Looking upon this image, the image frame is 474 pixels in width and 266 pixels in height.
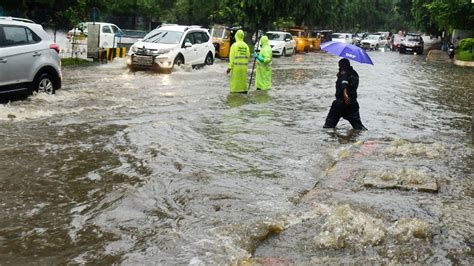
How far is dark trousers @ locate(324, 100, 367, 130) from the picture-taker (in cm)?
1006

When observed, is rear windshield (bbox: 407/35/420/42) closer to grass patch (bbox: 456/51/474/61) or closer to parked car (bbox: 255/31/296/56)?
grass patch (bbox: 456/51/474/61)

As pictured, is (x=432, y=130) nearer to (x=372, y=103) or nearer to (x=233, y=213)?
(x=372, y=103)

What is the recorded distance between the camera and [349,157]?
7.70 m

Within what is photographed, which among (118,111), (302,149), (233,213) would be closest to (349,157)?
(302,149)

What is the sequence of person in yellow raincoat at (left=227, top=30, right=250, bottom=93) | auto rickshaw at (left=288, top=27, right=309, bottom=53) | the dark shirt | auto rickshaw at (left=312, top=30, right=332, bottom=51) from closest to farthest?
1. the dark shirt
2. person in yellow raincoat at (left=227, top=30, right=250, bottom=93)
3. auto rickshaw at (left=288, top=27, right=309, bottom=53)
4. auto rickshaw at (left=312, top=30, right=332, bottom=51)

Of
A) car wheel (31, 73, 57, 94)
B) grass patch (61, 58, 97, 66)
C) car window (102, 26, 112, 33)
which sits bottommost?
grass patch (61, 58, 97, 66)

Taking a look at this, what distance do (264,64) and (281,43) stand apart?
18.9 metres

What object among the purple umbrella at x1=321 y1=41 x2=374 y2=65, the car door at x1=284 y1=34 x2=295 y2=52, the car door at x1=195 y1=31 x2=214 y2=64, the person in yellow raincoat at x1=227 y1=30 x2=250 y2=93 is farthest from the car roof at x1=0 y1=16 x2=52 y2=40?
the car door at x1=284 y1=34 x2=295 y2=52

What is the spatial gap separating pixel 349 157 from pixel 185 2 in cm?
4374

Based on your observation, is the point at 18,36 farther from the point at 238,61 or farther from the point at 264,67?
the point at 264,67

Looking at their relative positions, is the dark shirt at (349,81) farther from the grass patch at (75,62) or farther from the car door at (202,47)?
the grass patch at (75,62)

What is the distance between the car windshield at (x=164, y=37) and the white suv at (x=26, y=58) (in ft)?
25.7

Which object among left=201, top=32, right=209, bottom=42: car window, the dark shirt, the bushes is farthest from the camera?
the bushes

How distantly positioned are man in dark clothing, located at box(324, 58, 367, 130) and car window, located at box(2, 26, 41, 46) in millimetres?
6002
